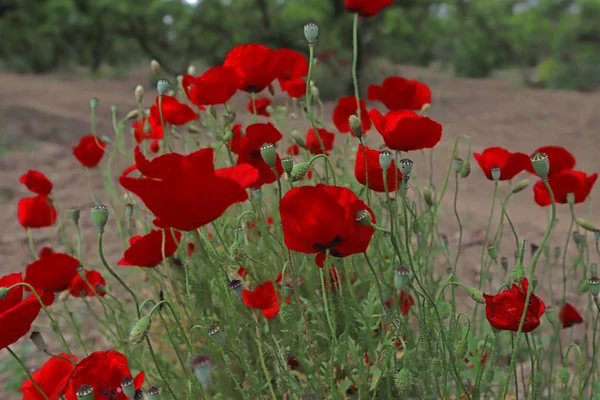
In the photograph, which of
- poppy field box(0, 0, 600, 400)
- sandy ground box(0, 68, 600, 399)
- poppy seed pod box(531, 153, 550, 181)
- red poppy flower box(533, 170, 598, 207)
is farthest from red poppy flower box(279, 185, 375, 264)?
sandy ground box(0, 68, 600, 399)

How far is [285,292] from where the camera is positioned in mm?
1100

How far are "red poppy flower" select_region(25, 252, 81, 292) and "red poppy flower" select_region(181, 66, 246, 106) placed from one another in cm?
49

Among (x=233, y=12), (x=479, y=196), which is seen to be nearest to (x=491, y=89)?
(x=233, y=12)

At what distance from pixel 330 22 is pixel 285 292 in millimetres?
10526

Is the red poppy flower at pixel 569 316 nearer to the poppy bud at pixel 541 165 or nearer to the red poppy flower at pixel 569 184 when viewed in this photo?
the red poppy flower at pixel 569 184

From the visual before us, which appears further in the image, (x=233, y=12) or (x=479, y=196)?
(x=233, y=12)

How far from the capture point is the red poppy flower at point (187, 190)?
0.76m

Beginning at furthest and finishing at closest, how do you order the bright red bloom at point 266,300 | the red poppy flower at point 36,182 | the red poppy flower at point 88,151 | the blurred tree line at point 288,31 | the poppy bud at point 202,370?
1. the blurred tree line at point 288,31
2. the red poppy flower at point 88,151
3. the red poppy flower at point 36,182
4. the bright red bloom at point 266,300
5. the poppy bud at point 202,370

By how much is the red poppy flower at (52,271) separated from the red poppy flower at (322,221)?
2.16 ft

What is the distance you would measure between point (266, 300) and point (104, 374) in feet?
1.39

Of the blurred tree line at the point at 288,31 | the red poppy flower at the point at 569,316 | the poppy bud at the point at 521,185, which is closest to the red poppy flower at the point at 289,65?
the poppy bud at the point at 521,185

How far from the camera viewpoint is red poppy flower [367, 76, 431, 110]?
146 cm

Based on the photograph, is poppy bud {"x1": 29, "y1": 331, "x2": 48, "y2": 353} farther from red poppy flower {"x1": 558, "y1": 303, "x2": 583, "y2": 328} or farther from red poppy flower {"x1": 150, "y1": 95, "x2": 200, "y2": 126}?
red poppy flower {"x1": 558, "y1": 303, "x2": 583, "y2": 328}

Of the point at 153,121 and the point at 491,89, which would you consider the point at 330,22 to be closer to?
the point at 491,89
